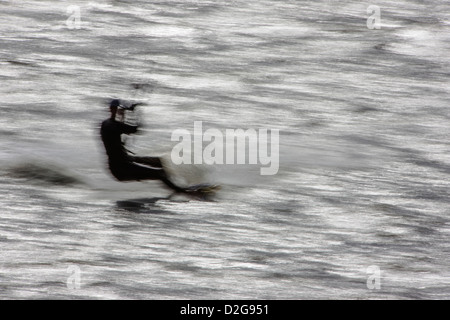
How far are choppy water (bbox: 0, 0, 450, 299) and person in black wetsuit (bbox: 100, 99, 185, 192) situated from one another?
696mm

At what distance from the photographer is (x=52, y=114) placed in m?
23.0

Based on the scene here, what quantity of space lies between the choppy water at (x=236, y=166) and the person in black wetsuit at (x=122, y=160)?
70 cm

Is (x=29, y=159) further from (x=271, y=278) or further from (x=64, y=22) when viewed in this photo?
(x=64, y=22)

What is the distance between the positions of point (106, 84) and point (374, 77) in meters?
7.12

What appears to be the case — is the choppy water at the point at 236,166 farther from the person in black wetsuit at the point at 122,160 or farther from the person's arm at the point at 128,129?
the person's arm at the point at 128,129

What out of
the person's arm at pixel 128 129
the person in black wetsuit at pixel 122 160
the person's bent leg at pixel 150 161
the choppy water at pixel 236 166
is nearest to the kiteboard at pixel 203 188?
the choppy water at pixel 236 166

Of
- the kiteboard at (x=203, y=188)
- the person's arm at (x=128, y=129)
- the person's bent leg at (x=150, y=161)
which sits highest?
the person's arm at (x=128, y=129)

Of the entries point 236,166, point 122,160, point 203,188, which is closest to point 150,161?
point 122,160

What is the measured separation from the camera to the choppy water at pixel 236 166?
564 inches

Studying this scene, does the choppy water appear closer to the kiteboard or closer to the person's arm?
the kiteboard

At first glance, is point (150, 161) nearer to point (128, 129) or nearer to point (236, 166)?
point (128, 129)

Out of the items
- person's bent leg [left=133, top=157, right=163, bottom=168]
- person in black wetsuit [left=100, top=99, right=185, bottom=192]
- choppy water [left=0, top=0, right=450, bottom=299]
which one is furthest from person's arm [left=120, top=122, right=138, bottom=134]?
choppy water [left=0, top=0, right=450, bottom=299]

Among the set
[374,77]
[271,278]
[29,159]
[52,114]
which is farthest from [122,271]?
[374,77]

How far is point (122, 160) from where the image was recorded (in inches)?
635
